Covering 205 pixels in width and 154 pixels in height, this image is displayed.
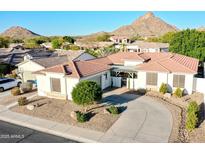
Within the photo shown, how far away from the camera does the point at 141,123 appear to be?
15.5m

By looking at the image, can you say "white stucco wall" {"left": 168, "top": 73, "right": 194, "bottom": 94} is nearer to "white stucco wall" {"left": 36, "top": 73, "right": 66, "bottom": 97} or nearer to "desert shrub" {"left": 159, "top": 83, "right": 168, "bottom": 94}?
"desert shrub" {"left": 159, "top": 83, "right": 168, "bottom": 94}

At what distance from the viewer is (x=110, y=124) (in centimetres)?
1534

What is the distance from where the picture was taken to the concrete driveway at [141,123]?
13.4m

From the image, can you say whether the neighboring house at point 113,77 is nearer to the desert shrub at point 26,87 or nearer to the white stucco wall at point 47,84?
the white stucco wall at point 47,84

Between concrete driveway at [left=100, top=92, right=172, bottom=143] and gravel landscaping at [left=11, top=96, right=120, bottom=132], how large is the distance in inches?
32.0

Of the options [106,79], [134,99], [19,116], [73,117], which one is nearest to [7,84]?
[19,116]

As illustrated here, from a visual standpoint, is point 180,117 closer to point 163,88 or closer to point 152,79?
point 163,88

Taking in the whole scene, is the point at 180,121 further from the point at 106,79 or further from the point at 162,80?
the point at 106,79

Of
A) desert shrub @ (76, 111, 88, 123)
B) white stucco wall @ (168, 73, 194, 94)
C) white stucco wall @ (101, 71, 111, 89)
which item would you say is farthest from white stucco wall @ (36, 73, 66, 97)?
white stucco wall @ (168, 73, 194, 94)

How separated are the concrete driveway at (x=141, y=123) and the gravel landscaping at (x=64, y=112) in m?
0.81

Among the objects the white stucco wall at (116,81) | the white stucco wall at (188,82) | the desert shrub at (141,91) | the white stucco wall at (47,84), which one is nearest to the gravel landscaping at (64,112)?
the white stucco wall at (47,84)

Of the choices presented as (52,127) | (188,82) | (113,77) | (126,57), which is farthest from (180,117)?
(126,57)

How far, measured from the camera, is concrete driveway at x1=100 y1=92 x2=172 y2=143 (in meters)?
13.4

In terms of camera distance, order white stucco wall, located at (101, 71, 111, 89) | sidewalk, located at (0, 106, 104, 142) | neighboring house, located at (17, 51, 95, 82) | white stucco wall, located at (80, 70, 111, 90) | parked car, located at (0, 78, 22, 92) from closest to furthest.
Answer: sidewalk, located at (0, 106, 104, 142) < white stucco wall, located at (80, 70, 111, 90) < white stucco wall, located at (101, 71, 111, 89) < parked car, located at (0, 78, 22, 92) < neighboring house, located at (17, 51, 95, 82)
